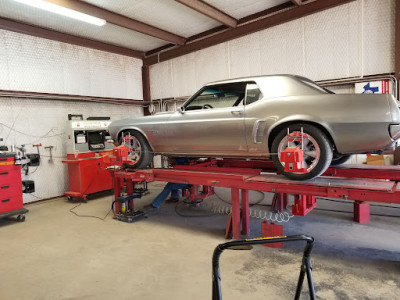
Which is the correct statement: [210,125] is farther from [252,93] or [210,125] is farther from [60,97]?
[60,97]

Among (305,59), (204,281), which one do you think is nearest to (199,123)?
(204,281)

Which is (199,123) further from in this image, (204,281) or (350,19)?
(350,19)

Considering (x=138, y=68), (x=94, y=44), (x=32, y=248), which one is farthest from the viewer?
(x=138, y=68)

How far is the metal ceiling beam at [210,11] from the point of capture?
5.48 m

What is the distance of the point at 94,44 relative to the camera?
7578 mm

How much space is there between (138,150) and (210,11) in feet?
11.3

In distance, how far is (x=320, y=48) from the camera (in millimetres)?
5777

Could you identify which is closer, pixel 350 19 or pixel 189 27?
pixel 350 19

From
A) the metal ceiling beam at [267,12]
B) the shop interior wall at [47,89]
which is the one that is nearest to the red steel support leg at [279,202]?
the metal ceiling beam at [267,12]

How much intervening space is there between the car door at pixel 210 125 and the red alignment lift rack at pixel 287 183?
1.20 ft

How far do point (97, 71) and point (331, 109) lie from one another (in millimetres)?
6580

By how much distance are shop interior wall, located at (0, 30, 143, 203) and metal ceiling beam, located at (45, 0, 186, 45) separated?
1.74m

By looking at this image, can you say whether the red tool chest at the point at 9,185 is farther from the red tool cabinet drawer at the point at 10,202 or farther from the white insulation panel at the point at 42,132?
the white insulation panel at the point at 42,132

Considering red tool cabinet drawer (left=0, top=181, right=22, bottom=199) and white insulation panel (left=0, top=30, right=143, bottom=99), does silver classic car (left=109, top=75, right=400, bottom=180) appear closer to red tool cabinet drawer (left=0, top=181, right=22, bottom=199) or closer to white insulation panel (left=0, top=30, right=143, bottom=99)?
red tool cabinet drawer (left=0, top=181, right=22, bottom=199)
